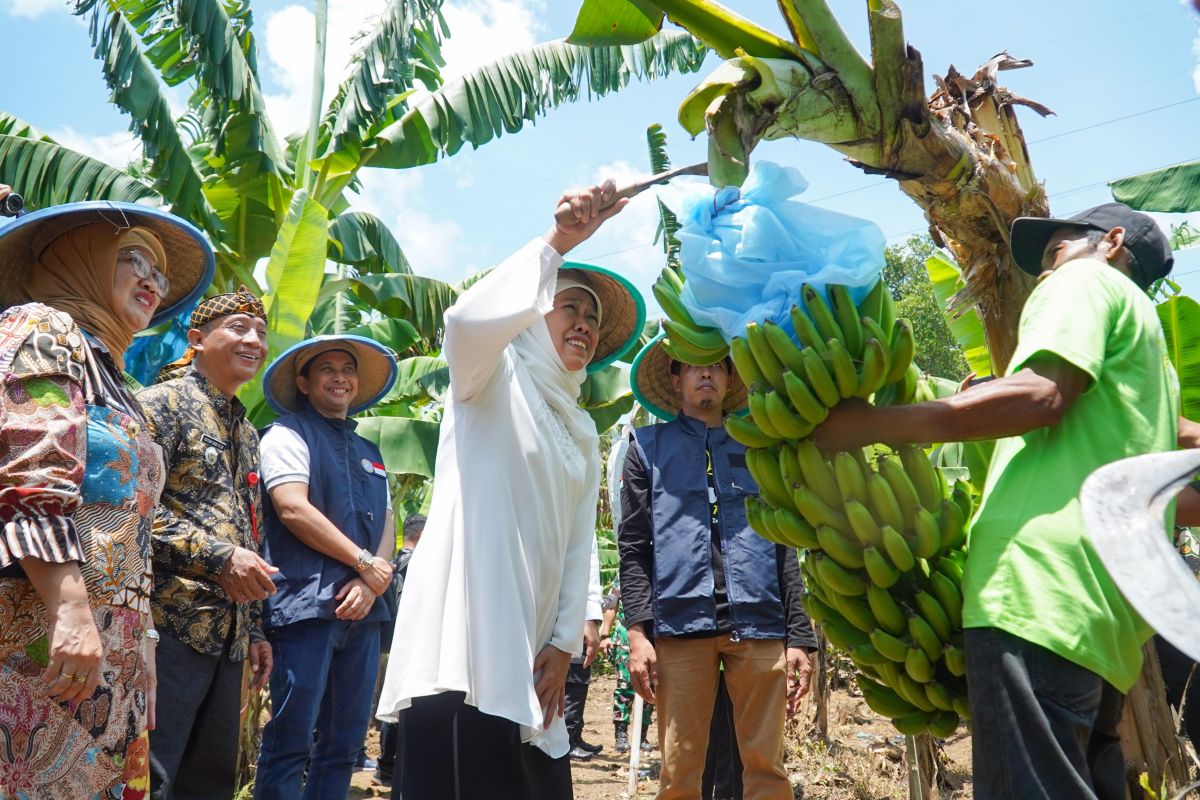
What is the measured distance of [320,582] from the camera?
4.02 metres

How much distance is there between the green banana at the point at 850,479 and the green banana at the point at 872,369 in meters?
0.17

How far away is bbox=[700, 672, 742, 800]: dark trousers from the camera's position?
180 inches

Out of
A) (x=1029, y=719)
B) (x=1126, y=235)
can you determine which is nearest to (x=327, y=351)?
(x=1126, y=235)

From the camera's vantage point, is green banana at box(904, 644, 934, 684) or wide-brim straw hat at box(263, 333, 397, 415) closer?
green banana at box(904, 644, 934, 684)

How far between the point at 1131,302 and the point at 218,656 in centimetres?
306

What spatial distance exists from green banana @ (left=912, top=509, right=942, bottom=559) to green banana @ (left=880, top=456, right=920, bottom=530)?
2 centimetres

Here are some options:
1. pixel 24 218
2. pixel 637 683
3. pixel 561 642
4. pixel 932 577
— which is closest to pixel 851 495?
pixel 932 577

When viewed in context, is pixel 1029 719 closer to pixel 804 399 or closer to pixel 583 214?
pixel 804 399

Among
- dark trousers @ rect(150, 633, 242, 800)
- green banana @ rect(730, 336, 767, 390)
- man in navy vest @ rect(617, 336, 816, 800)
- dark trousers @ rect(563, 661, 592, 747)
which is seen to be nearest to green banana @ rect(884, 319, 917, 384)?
green banana @ rect(730, 336, 767, 390)

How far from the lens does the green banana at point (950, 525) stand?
238 centimetres

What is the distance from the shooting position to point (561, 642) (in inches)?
109

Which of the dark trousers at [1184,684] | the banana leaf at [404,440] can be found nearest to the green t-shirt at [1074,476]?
the dark trousers at [1184,684]

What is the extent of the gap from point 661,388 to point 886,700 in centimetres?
229

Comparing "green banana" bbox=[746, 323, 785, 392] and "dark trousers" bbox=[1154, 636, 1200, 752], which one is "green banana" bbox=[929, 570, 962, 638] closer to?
"green banana" bbox=[746, 323, 785, 392]
